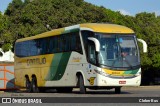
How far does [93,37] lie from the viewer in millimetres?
24219

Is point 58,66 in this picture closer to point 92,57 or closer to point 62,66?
point 62,66

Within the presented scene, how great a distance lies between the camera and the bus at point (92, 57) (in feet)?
78.6

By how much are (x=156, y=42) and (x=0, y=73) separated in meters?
31.5

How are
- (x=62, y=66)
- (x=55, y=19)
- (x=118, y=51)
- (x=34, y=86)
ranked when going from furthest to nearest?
(x=55, y=19), (x=34, y=86), (x=62, y=66), (x=118, y=51)

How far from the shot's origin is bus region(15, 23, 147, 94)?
23969mm

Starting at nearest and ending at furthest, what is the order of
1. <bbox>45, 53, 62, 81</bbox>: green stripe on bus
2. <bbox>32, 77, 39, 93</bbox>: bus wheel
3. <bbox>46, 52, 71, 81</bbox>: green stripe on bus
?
1. <bbox>46, 52, 71, 81</bbox>: green stripe on bus
2. <bbox>45, 53, 62, 81</bbox>: green stripe on bus
3. <bbox>32, 77, 39, 93</bbox>: bus wheel

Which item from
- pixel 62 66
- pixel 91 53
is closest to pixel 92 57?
pixel 91 53

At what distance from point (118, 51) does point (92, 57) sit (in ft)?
4.43

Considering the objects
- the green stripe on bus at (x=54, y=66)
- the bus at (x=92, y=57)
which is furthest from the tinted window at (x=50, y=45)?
the green stripe on bus at (x=54, y=66)

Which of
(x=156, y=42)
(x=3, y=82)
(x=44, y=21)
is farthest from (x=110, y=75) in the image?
(x=156, y=42)

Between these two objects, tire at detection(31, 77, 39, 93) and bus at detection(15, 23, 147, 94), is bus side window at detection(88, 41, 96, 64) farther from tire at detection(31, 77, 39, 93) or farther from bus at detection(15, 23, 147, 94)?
tire at detection(31, 77, 39, 93)

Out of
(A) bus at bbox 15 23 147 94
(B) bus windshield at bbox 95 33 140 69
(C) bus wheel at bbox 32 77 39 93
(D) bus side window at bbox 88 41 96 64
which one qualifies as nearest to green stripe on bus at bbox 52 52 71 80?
(A) bus at bbox 15 23 147 94

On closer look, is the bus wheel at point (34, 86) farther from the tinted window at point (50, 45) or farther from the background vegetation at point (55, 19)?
the background vegetation at point (55, 19)

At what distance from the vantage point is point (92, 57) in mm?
24312
